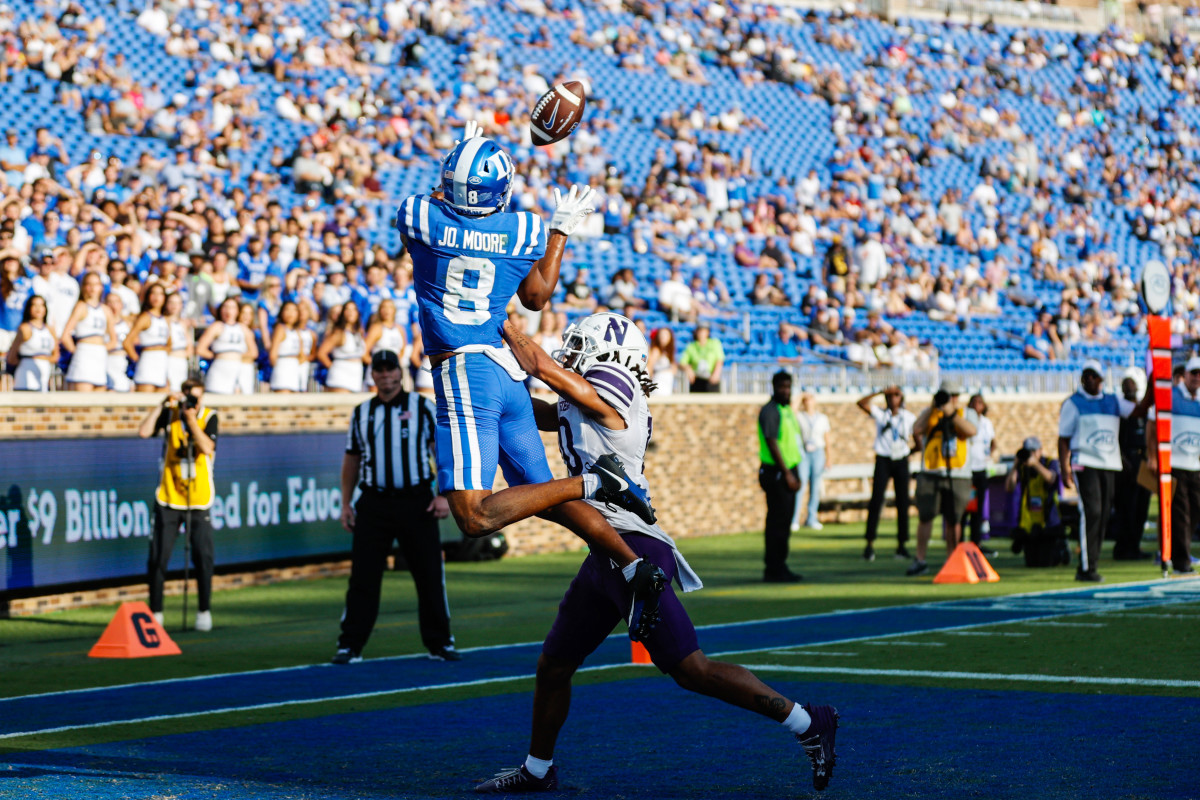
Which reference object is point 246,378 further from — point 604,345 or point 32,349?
point 604,345

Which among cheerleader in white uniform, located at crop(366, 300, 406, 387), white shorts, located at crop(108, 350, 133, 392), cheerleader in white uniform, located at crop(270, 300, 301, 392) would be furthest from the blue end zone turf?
cheerleader in white uniform, located at crop(366, 300, 406, 387)

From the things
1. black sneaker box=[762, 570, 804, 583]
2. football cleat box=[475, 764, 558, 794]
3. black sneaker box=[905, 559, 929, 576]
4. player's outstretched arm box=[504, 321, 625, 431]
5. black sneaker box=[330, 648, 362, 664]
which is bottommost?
black sneaker box=[762, 570, 804, 583]

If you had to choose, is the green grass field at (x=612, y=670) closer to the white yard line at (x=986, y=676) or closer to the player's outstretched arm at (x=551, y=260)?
the white yard line at (x=986, y=676)

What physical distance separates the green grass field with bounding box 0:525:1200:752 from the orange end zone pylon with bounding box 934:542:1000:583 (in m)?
0.25

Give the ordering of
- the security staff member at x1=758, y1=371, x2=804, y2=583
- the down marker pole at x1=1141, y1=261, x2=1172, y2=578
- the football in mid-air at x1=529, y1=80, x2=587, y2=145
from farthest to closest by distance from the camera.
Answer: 1. the security staff member at x1=758, y1=371, x2=804, y2=583
2. the down marker pole at x1=1141, y1=261, x2=1172, y2=578
3. the football in mid-air at x1=529, y1=80, x2=587, y2=145

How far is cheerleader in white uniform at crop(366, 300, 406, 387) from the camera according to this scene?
56.2 feet

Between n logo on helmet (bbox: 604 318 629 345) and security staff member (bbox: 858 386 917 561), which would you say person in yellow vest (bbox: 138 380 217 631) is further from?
security staff member (bbox: 858 386 917 561)

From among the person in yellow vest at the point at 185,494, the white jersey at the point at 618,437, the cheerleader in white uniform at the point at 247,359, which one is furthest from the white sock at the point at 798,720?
the cheerleader in white uniform at the point at 247,359

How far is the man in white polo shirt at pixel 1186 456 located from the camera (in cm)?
1506

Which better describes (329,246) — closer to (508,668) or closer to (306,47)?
(306,47)

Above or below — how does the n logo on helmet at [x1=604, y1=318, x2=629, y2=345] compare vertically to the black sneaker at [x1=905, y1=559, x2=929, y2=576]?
above

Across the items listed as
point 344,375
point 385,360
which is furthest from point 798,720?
point 344,375

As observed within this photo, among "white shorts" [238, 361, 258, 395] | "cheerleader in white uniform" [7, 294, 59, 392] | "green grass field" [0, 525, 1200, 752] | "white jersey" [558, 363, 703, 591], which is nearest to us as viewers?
"white jersey" [558, 363, 703, 591]

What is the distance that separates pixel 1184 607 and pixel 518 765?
7621 millimetres
